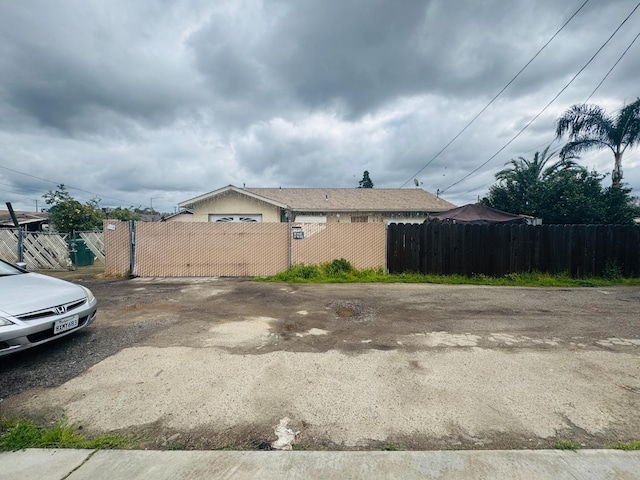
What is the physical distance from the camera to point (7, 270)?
14.6ft

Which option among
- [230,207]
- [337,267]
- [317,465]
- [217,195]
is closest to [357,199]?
[230,207]

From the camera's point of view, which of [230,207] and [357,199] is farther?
[357,199]

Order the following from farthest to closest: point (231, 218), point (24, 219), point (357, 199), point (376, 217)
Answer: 1. point (24, 219)
2. point (357, 199)
3. point (376, 217)
4. point (231, 218)

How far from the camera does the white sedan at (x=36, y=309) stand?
3.18 meters

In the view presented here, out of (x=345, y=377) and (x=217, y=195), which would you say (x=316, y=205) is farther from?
(x=345, y=377)

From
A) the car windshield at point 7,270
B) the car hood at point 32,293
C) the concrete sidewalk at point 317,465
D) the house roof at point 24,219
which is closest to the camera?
the concrete sidewalk at point 317,465

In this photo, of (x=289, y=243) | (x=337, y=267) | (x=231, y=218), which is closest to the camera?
(x=337, y=267)

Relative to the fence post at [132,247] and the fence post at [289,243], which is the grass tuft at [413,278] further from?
the fence post at [132,247]

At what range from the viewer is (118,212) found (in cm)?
2984

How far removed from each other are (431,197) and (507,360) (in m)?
18.9

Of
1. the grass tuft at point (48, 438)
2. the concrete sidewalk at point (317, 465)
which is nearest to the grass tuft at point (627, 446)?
the concrete sidewalk at point (317, 465)

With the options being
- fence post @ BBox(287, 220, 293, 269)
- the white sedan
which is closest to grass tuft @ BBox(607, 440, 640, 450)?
the white sedan

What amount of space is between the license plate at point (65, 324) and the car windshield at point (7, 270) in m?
A: 1.56

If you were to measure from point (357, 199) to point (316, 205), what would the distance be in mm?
3218
